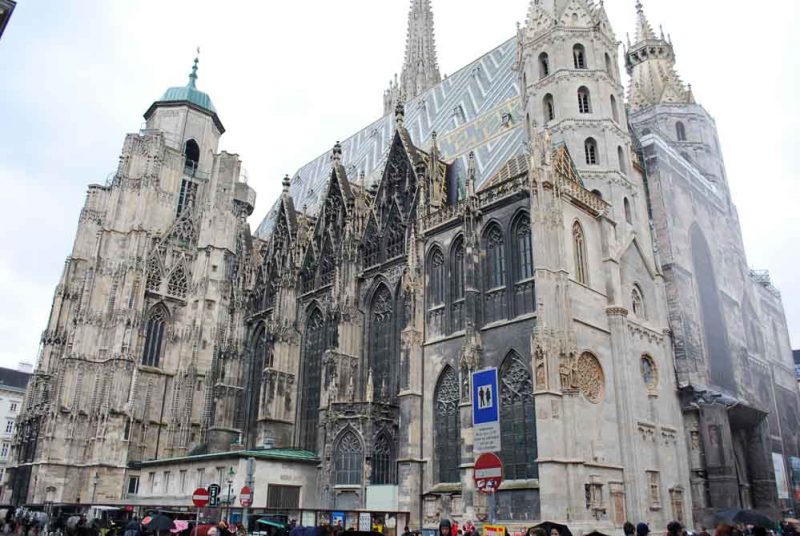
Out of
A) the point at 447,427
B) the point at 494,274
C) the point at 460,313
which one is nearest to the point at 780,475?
the point at 447,427

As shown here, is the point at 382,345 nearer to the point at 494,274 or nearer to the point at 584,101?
the point at 494,274

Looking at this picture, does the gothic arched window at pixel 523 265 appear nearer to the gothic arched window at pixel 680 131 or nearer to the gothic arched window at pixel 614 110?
the gothic arched window at pixel 614 110

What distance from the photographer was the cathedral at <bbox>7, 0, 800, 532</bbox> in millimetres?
28562

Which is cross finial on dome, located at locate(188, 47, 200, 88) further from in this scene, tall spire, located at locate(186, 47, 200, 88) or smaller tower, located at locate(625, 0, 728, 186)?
smaller tower, located at locate(625, 0, 728, 186)

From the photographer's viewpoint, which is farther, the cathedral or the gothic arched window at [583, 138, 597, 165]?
the gothic arched window at [583, 138, 597, 165]

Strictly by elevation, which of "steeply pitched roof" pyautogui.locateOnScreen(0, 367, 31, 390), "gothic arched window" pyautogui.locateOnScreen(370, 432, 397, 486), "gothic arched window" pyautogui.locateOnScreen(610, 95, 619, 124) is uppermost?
"gothic arched window" pyautogui.locateOnScreen(610, 95, 619, 124)

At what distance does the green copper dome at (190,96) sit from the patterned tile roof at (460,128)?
11.0m

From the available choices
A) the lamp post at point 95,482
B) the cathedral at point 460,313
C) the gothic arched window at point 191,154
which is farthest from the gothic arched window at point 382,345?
the gothic arched window at point 191,154

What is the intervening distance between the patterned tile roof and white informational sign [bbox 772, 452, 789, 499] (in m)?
24.1

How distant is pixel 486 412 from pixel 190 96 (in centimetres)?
4826

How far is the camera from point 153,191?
51875 mm

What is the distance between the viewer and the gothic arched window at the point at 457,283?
3160 cm

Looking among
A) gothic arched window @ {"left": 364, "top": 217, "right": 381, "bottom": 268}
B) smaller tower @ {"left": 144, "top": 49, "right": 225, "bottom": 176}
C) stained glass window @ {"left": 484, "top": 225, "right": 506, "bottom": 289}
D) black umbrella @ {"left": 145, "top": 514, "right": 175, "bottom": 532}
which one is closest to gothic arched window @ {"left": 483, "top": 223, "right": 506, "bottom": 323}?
stained glass window @ {"left": 484, "top": 225, "right": 506, "bottom": 289}

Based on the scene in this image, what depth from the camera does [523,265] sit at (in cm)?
2983
